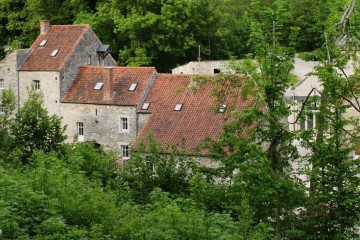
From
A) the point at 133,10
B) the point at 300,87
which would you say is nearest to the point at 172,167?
the point at 300,87

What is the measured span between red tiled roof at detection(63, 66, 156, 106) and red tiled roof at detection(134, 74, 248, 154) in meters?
0.78

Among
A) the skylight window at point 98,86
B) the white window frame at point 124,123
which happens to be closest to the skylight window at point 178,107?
the white window frame at point 124,123

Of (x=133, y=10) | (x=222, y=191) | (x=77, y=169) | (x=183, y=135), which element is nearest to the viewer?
(x=222, y=191)

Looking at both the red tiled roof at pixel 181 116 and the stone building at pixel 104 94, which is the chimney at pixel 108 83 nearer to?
the stone building at pixel 104 94

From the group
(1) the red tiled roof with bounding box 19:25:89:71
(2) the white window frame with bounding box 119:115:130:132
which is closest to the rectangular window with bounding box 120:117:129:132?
(2) the white window frame with bounding box 119:115:130:132

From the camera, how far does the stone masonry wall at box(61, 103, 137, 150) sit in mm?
39656

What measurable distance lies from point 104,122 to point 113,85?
195 centimetres

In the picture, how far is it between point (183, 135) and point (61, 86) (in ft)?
29.3

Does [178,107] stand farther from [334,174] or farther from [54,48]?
[334,174]

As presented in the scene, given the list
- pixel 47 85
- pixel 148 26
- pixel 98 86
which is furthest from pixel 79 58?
pixel 148 26

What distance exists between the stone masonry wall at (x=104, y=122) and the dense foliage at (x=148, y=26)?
34.9 ft

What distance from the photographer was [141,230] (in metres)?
16.2

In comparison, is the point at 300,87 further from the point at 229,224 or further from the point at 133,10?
the point at 229,224

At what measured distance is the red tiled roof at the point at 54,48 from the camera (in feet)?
141
